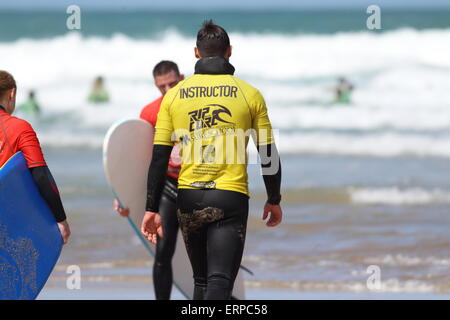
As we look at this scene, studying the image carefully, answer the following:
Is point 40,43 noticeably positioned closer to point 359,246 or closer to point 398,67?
point 398,67

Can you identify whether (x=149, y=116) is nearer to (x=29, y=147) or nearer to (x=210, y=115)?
(x=29, y=147)

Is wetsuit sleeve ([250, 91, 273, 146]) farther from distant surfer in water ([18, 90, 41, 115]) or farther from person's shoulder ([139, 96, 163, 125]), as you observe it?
distant surfer in water ([18, 90, 41, 115])

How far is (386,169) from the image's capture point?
11.7m

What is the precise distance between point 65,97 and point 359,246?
15095 mm

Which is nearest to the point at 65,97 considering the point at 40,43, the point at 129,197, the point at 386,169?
the point at 40,43

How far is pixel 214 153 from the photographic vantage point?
353 centimetres

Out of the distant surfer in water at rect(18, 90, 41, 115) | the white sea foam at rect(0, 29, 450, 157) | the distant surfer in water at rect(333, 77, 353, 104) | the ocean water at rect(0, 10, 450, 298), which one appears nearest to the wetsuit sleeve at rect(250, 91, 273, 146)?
the ocean water at rect(0, 10, 450, 298)

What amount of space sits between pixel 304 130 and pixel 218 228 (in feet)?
42.8

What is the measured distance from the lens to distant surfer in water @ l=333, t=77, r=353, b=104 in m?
19.7

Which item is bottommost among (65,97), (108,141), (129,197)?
(65,97)

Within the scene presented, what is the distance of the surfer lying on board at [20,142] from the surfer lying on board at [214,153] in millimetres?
552

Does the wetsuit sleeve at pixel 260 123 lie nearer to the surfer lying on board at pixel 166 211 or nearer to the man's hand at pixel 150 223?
the man's hand at pixel 150 223

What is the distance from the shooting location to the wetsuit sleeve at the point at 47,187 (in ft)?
12.3

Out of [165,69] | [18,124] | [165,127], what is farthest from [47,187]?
[165,69]
